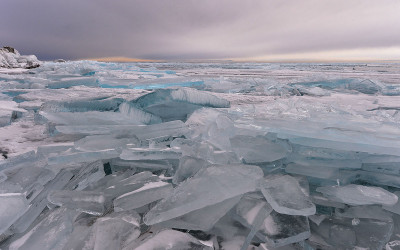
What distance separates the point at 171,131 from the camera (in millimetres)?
1689

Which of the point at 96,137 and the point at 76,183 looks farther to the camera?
the point at 96,137

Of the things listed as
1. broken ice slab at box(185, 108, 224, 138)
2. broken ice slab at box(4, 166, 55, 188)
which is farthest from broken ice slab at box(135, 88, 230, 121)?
broken ice slab at box(4, 166, 55, 188)

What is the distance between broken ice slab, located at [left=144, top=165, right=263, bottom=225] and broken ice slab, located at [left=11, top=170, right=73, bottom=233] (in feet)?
1.55

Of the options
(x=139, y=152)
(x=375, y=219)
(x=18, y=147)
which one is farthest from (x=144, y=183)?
(x=18, y=147)

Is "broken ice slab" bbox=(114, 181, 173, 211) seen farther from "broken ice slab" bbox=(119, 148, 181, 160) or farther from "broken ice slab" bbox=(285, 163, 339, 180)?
"broken ice slab" bbox=(285, 163, 339, 180)

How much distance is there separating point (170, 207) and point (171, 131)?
85cm

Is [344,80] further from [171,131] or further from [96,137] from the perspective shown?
[96,137]

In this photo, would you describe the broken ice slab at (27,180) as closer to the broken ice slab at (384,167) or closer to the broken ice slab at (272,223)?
the broken ice slab at (272,223)

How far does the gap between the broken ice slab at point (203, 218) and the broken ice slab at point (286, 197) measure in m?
0.14

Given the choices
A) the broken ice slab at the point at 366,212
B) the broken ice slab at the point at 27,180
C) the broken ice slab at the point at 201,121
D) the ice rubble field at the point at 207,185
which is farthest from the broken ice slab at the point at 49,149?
the broken ice slab at the point at 366,212

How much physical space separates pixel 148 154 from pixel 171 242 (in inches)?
22.1

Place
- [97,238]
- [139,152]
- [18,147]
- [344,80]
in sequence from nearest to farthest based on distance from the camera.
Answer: [97,238], [139,152], [18,147], [344,80]

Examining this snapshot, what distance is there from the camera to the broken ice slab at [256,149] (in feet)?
4.29

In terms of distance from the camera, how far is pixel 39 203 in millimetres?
1038
